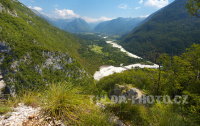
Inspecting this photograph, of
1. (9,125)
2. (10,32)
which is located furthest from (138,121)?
(10,32)

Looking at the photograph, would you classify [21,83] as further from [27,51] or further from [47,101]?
[47,101]

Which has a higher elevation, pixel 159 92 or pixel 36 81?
pixel 159 92

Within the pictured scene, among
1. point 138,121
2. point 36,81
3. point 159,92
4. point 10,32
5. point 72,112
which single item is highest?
point 10,32

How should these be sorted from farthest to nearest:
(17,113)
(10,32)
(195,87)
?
1. (10,32)
2. (195,87)
3. (17,113)

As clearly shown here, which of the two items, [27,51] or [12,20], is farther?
[12,20]

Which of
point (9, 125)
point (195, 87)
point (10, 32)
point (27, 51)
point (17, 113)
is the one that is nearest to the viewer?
point (9, 125)

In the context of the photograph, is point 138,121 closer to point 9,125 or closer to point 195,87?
point 9,125

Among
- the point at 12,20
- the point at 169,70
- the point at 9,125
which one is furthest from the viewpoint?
the point at 12,20

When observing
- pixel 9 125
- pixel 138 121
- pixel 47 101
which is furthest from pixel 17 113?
pixel 138 121

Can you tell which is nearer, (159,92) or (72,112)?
(72,112)
